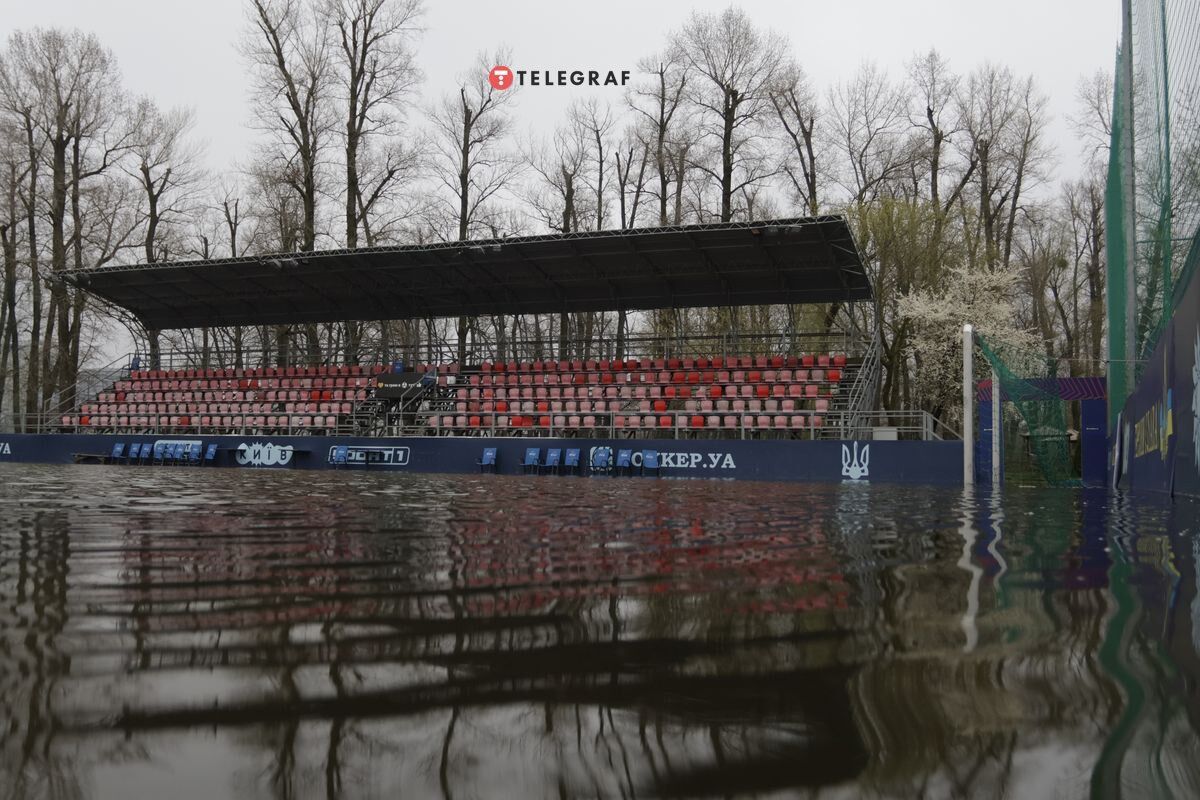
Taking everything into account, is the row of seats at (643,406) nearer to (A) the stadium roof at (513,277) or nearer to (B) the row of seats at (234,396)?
(A) the stadium roof at (513,277)

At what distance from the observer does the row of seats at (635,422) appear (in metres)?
22.1

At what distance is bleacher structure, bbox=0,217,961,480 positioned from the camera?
22.0 m

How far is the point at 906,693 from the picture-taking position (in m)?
1.67

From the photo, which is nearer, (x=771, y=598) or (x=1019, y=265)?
(x=771, y=598)

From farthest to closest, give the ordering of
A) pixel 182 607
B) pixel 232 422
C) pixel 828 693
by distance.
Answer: pixel 232 422 < pixel 182 607 < pixel 828 693

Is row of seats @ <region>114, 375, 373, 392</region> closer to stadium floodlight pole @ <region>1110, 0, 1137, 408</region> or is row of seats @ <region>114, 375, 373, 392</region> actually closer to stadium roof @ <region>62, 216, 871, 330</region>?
stadium roof @ <region>62, 216, 871, 330</region>

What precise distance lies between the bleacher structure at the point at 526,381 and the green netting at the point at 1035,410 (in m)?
2.11

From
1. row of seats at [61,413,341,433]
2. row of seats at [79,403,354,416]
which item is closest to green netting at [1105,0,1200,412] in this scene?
row of seats at [61,413,341,433]

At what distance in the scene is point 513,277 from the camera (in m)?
27.7

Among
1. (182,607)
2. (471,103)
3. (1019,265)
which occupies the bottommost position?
(182,607)

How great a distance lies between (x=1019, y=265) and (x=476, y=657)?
3733 cm

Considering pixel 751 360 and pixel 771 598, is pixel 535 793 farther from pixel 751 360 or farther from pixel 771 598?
pixel 751 360

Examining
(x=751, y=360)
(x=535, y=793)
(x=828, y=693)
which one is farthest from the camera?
(x=751, y=360)

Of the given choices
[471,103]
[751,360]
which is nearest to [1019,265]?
[751,360]
